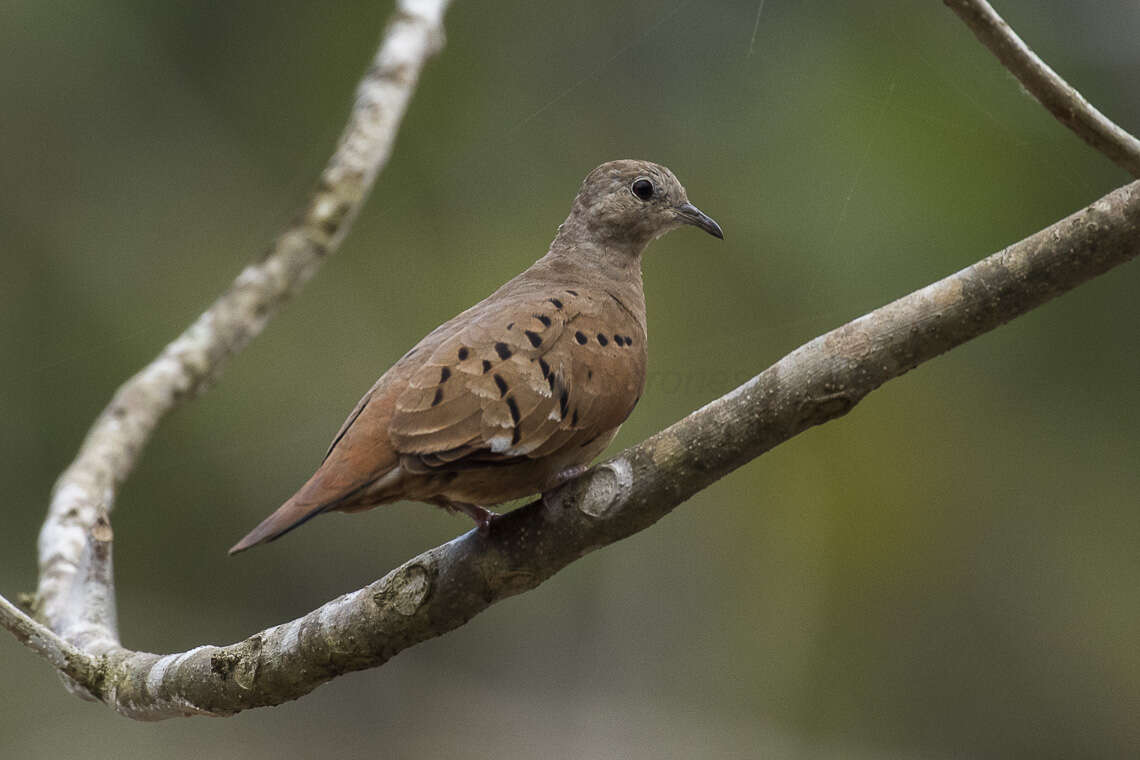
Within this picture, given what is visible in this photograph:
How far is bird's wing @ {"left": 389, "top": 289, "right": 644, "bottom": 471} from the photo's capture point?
2.88 m

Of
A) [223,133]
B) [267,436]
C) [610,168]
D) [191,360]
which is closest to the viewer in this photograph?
[610,168]

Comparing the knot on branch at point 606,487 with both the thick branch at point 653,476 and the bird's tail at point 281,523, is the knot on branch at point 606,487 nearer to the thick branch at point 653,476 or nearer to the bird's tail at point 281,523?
the thick branch at point 653,476

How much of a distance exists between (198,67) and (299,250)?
4.47m

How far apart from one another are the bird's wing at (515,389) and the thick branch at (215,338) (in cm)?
135

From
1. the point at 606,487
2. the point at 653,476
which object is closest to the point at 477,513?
the point at 606,487

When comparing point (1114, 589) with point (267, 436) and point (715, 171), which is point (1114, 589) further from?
point (267, 436)

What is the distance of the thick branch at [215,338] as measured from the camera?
12.9ft

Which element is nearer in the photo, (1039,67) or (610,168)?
(1039,67)

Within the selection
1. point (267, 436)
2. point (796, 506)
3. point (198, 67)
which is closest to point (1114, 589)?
point (796, 506)

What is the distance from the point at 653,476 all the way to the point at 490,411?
1.38ft

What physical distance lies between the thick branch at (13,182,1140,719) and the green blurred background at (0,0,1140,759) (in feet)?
12.6

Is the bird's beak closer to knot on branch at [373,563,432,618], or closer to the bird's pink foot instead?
the bird's pink foot

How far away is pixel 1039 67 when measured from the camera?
2793 millimetres

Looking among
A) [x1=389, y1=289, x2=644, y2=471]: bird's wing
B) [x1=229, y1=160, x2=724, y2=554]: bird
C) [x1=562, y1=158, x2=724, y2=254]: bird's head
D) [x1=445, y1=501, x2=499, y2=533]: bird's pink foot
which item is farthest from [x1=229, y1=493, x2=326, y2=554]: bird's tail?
[x1=562, y1=158, x2=724, y2=254]: bird's head
